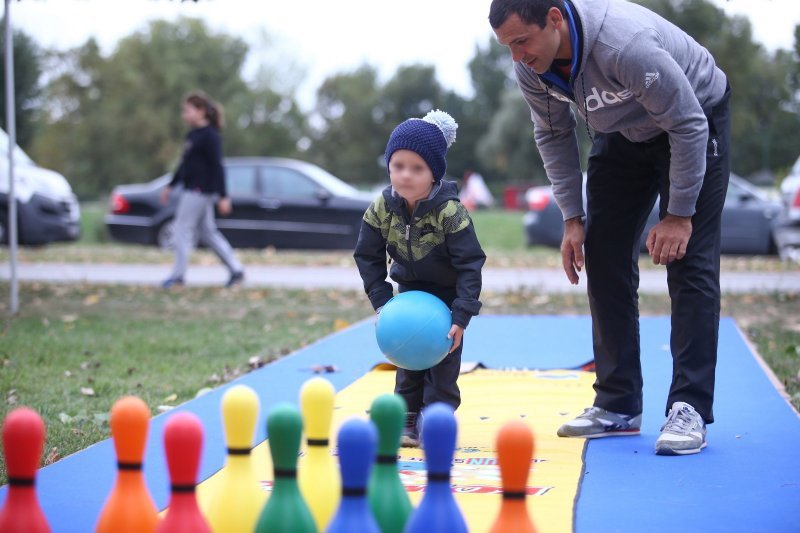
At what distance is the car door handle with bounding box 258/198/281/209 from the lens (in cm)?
1548

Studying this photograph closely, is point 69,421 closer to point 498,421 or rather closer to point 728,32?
point 498,421

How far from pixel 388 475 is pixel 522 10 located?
173 centimetres

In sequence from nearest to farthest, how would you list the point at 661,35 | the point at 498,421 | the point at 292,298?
the point at 661,35 < the point at 498,421 < the point at 292,298

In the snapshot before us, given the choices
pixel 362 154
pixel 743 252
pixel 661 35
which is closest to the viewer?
pixel 661 35

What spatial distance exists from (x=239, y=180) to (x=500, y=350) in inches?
392

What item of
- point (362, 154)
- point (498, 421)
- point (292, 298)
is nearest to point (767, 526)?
point (498, 421)

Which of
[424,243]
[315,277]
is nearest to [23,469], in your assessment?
[424,243]

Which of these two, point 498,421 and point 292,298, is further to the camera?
point 292,298

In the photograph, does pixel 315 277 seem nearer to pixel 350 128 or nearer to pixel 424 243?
pixel 424 243

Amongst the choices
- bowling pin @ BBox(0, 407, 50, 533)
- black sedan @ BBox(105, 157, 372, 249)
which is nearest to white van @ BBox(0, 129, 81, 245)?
black sedan @ BBox(105, 157, 372, 249)

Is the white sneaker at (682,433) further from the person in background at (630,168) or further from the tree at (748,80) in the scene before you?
the tree at (748,80)

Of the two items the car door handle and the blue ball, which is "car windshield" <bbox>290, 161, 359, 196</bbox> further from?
the blue ball

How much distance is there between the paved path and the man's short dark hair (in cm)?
707

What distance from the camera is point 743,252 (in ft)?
50.1
